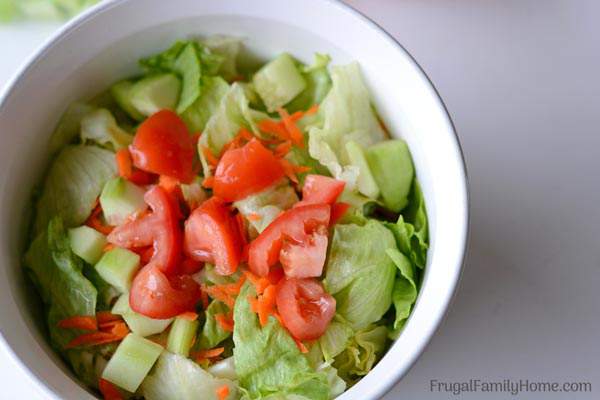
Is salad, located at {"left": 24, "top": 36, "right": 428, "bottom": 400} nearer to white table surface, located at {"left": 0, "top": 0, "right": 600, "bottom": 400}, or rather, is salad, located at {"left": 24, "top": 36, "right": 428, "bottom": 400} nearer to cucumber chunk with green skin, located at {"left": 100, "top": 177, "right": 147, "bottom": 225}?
cucumber chunk with green skin, located at {"left": 100, "top": 177, "right": 147, "bottom": 225}

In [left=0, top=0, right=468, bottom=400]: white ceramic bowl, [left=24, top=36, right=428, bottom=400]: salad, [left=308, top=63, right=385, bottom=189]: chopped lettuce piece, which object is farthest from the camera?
[left=308, top=63, right=385, bottom=189]: chopped lettuce piece

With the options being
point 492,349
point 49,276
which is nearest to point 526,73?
point 492,349

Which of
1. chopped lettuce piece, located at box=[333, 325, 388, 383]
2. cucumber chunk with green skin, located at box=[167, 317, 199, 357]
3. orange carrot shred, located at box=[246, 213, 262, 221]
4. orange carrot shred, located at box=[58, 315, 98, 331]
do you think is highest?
orange carrot shred, located at box=[246, 213, 262, 221]

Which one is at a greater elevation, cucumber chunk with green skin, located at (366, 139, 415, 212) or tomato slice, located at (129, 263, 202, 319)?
cucumber chunk with green skin, located at (366, 139, 415, 212)

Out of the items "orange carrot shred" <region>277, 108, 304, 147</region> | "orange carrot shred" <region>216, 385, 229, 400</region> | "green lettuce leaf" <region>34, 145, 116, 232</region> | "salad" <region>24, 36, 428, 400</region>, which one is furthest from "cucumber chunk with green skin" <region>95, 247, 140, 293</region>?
"orange carrot shred" <region>277, 108, 304, 147</region>

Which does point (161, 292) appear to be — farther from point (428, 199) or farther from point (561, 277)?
point (561, 277)

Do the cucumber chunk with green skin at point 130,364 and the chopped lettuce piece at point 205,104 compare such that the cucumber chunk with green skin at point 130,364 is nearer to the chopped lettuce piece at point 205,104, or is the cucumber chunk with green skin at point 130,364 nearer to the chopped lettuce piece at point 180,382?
the chopped lettuce piece at point 180,382

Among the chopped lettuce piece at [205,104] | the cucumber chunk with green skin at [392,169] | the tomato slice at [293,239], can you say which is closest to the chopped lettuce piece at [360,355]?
the tomato slice at [293,239]
